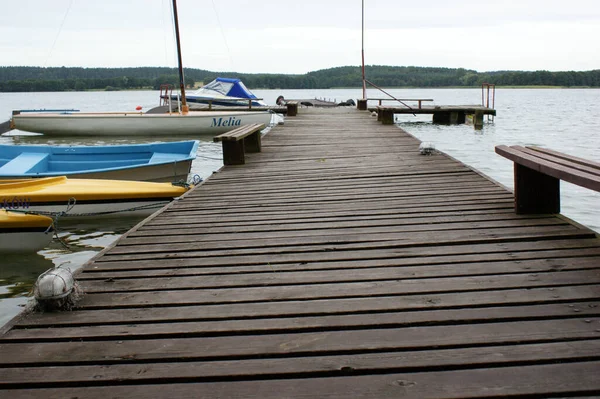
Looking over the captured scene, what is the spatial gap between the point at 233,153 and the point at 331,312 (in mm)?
5310

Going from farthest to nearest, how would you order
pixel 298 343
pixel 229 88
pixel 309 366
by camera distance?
1. pixel 229 88
2. pixel 298 343
3. pixel 309 366

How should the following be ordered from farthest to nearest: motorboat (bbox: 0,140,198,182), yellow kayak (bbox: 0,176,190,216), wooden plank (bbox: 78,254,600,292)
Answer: motorboat (bbox: 0,140,198,182) → yellow kayak (bbox: 0,176,190,216) → wooden plank (bbox: 78,254,600,292)

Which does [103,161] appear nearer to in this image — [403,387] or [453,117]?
[403,387]

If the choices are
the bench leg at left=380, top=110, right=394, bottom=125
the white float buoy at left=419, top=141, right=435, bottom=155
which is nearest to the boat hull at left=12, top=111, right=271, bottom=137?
the bench leg at left=380, top=110, right=394, bottom=125

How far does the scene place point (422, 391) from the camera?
1.90 metres

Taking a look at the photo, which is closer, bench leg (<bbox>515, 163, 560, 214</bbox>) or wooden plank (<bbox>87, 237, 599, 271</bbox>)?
wooden plank (<bbox>87, 237, 599, 271</bbox>)

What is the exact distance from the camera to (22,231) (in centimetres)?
586

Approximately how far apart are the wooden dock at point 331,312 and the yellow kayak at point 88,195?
2524mm

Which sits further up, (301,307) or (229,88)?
(229,88)

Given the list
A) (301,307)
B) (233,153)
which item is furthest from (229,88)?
(301,307)

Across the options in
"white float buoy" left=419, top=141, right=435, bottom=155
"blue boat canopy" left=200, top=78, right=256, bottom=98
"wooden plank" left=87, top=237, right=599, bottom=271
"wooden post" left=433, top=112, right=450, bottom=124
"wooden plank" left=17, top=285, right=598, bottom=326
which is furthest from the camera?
"wooden post" left=433, top=112, right=450, bottom=124

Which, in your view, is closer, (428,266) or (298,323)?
(298,323)

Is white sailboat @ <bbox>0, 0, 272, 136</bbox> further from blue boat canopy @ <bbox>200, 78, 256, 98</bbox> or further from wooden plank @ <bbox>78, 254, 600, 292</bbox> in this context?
wooden plank @ <bbox>78, 254, 600, 292</bbox>

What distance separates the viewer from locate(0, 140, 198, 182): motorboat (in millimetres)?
8484
